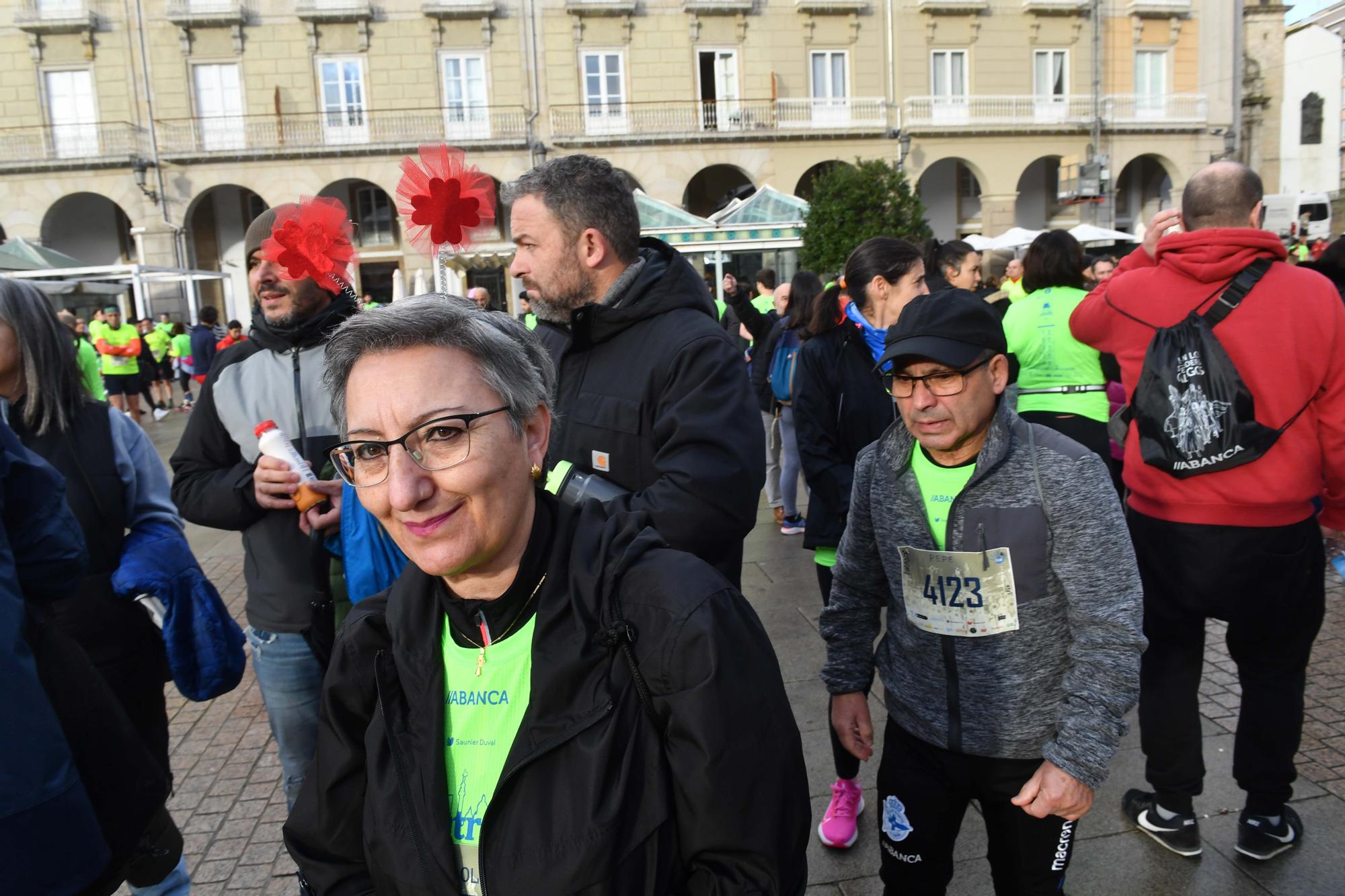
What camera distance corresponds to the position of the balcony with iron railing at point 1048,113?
28.7 metres

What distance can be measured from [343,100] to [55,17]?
8067 millimetres

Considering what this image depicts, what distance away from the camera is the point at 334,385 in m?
1.64

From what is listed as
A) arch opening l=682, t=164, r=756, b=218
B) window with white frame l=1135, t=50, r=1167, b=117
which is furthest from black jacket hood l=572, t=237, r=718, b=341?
window with white frame l=1135, t=50, r=1167, b=117

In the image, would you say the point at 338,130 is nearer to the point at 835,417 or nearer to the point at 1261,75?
the point at 835,417

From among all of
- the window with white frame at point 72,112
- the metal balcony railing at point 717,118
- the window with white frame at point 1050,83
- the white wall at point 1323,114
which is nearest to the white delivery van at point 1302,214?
the window with white frame at point 1050,83

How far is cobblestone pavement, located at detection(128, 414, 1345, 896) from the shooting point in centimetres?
290

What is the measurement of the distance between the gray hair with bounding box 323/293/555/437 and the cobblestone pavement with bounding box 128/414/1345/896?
2183mm

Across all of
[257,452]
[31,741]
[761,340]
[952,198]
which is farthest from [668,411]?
[952,198]

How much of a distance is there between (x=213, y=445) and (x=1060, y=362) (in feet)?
13.2

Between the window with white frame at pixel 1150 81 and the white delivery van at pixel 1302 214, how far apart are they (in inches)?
192

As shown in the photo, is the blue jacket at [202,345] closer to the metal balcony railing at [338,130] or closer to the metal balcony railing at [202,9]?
the metal balcony railing at [338,130]

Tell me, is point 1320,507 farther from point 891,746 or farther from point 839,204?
point 839,204

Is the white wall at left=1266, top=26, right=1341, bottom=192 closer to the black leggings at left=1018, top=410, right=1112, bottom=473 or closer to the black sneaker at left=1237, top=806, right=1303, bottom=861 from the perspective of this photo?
the black leggings at left=1018, top=410, right=1112, bottom=473

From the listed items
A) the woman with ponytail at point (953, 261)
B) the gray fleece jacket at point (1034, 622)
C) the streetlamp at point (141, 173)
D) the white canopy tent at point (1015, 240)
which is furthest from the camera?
the streetlamp at point (141, 173)
